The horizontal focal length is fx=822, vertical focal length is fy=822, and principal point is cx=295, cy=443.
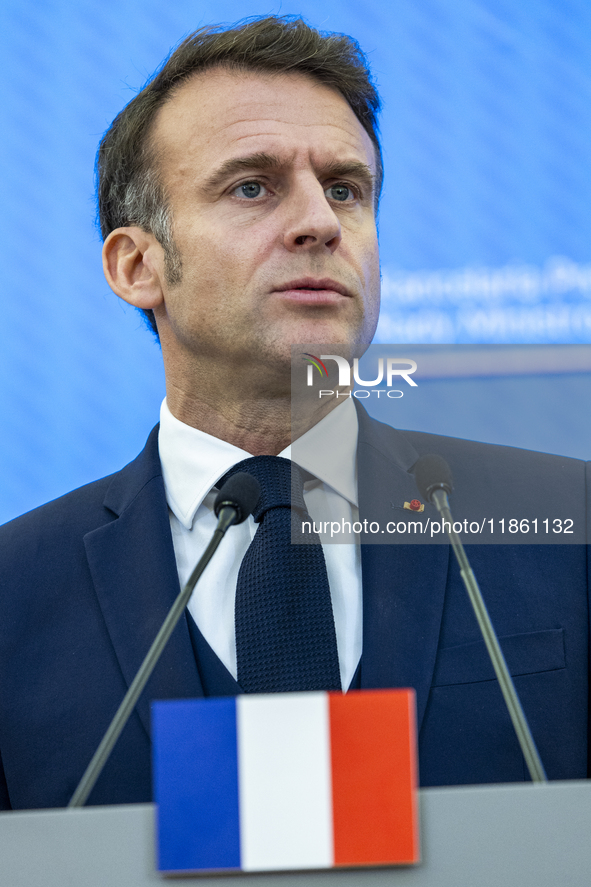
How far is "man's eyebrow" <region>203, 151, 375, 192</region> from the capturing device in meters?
1.56

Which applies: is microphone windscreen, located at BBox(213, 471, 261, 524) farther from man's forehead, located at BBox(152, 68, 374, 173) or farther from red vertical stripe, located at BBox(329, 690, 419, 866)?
man's forehead, located at BBox(152, 68, 374, 173)

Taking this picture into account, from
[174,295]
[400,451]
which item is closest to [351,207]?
[174,295]

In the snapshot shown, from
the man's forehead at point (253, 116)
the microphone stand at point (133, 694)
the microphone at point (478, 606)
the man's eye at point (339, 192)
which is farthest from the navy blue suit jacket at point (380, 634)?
the man's forehead at point (253, 116)

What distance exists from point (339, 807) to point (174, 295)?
1.18m

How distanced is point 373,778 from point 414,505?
754 mm

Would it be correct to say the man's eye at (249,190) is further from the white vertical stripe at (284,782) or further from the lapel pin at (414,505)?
the white vertical stripe at (284,782)

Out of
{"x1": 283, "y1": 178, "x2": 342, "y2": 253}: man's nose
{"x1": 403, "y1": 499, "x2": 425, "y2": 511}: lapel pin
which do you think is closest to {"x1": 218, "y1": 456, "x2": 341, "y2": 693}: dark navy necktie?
{"x1": 403, "y1": 499, "x2": 425, "y2": 511}: lapel pin

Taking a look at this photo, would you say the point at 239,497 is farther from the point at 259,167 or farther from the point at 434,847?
the point at 259,167

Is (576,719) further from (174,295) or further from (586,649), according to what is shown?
(174,295)

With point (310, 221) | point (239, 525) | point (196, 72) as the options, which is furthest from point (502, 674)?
point (196, 72)

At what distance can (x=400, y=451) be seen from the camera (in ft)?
5.10

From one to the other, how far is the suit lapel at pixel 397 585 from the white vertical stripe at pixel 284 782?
583 millimetres

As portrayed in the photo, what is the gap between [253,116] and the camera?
1.61m

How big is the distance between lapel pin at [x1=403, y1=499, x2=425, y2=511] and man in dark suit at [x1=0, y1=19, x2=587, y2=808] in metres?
0.03
